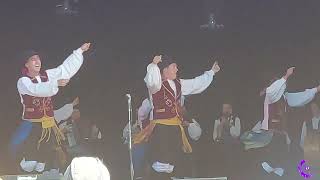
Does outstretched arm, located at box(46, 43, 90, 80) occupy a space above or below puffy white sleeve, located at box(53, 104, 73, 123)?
above

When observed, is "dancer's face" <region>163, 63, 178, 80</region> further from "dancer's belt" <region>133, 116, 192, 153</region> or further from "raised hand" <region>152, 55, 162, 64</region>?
"dancer's belt" <region>133, 116, 192, 153</region>

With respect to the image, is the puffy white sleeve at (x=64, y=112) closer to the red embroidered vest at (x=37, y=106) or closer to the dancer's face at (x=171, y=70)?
the red embroidered vest at (x=37, y=106)

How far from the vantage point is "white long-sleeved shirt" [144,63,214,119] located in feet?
20.3

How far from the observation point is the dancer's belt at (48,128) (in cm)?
602

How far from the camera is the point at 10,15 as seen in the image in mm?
5969

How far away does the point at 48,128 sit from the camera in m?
6.04

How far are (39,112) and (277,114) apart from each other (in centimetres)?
251

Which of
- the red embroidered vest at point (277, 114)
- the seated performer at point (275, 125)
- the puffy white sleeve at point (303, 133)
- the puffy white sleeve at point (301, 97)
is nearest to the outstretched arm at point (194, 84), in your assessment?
the seated performer at point (275, 125)

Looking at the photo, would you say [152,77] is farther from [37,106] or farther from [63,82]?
[37,106]

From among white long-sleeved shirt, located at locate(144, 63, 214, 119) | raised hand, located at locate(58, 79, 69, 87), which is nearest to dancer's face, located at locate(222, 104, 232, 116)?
white long-sleeved shirt, located at locate(144, 63, 214, 119)

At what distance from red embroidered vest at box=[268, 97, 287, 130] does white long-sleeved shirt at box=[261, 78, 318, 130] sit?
0.03 meters

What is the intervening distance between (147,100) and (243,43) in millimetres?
1192

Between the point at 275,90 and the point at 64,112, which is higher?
the point at 275,90

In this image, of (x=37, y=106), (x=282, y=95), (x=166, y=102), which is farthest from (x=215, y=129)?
(x=37, y=106)
